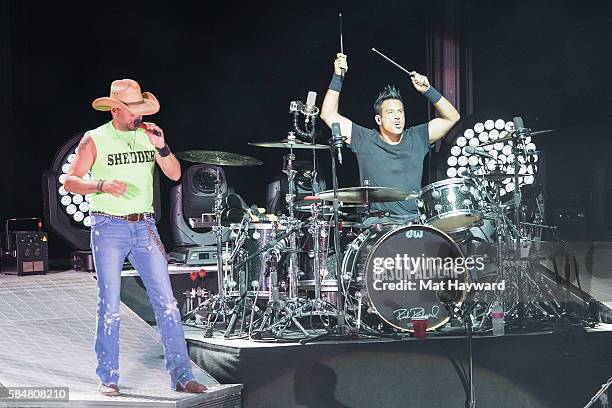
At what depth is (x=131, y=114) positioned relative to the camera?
521 cm

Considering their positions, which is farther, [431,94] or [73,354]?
[431,94]

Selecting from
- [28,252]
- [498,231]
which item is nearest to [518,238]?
[498,231]

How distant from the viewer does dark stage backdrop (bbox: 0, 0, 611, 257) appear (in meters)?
9.27

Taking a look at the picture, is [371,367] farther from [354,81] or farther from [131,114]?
[354,81]

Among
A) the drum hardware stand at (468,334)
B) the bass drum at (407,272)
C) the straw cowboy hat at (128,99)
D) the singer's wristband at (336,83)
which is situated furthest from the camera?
the singer's wristband at (336,83)

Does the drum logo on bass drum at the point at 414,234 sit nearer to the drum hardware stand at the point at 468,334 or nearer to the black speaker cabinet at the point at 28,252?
the drum hardware stand at the point at 468,334

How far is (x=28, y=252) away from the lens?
26.5ft

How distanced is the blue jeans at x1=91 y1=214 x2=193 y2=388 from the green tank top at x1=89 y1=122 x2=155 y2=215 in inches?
3.2

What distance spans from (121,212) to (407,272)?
2.10 meters

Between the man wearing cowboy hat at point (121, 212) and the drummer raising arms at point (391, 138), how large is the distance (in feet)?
6.67

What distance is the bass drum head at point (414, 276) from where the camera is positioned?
6.13 meters

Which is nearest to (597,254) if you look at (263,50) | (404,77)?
(404,77)

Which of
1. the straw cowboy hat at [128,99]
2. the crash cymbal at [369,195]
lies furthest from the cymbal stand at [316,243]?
the straw cowboy hat at [128,99]

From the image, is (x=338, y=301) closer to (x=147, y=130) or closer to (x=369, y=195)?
(x=369, y=195)
